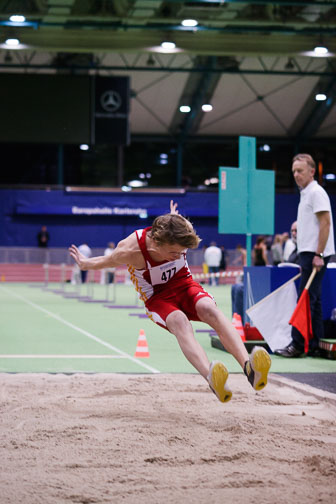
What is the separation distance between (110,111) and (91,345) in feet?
32.1

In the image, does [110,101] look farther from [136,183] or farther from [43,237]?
[136,183]

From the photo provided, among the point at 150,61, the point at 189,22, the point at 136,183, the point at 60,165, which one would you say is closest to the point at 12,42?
the point at 189,22

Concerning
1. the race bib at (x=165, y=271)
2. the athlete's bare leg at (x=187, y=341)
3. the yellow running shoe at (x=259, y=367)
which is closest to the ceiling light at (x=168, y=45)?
the race bib at (x=165, y=271)

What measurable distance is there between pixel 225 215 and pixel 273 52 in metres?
14.1

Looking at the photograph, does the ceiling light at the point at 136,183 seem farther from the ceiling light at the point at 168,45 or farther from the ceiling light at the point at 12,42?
the ceiling light at the point at 12,42

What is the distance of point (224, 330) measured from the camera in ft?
17.2

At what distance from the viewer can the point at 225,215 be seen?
393 inches

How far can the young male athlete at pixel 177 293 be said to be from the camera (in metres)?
4.87

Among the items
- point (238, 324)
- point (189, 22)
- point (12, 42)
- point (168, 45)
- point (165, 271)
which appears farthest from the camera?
point (168, 45)

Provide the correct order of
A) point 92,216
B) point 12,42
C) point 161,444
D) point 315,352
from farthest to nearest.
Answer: point 92,216
point 12,42
point 315,352
point 161,444

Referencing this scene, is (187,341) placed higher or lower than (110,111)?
lower

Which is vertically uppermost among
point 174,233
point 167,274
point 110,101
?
point 110,101

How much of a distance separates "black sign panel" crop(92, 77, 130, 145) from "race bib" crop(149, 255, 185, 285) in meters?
13.0

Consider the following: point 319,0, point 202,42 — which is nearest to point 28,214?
point 202,42
